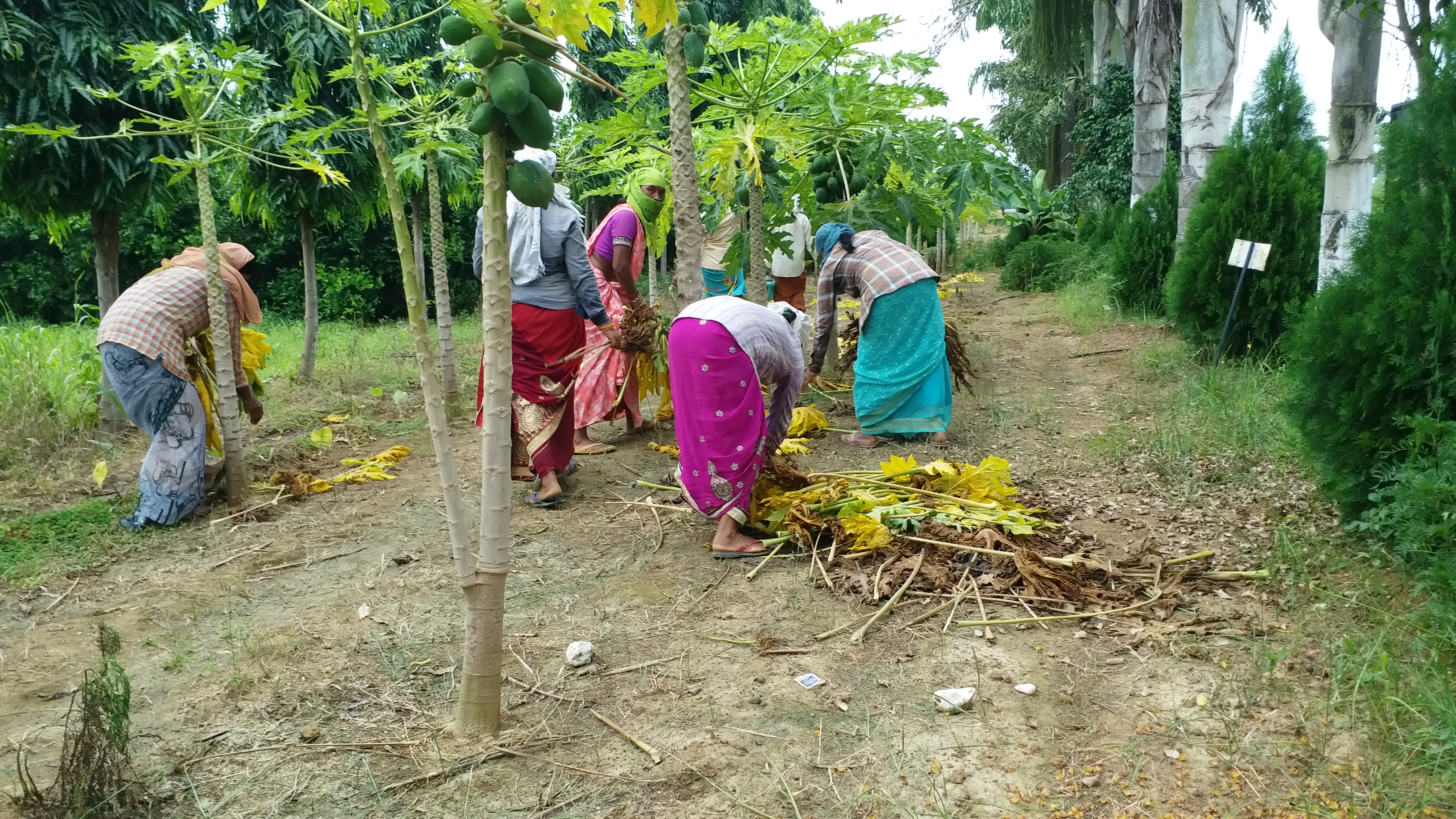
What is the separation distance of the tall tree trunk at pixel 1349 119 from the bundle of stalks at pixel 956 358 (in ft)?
7.30

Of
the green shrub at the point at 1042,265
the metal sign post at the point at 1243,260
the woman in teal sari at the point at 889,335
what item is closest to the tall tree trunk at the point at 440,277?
the woman in teal sari at the point at 889,335

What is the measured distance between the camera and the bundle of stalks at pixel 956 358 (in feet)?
22.2

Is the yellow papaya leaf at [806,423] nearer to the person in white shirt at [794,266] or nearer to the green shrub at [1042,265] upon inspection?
the person in white shirt at [794,266]

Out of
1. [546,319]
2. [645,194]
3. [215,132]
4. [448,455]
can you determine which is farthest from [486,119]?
[645,194]

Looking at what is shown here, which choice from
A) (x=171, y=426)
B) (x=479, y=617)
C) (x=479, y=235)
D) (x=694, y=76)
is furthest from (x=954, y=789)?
(x=694, y=76)

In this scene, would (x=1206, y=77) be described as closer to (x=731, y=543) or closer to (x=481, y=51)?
(x=731, y=543)

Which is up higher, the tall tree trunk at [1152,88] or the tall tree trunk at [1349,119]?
the tall tree trunk at [1152,88]

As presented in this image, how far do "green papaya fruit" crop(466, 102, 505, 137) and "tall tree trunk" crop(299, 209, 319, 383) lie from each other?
6.35 meters

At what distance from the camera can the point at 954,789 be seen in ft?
8.27

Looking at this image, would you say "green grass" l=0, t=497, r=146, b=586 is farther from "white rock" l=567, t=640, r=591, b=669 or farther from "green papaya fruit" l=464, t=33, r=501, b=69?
"green papaya fruit" l=464, t=33, r=501, b=69

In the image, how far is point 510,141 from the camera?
255 cm

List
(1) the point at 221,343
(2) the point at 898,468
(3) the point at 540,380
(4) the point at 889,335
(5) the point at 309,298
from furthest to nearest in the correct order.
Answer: (5) the point at 309,298 < (4) the point at 889,335 < (3) the point at 540,380 < (1) the point at 221,343 < (2) the point at 898,468

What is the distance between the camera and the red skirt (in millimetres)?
5152

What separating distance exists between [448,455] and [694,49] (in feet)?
9.32
